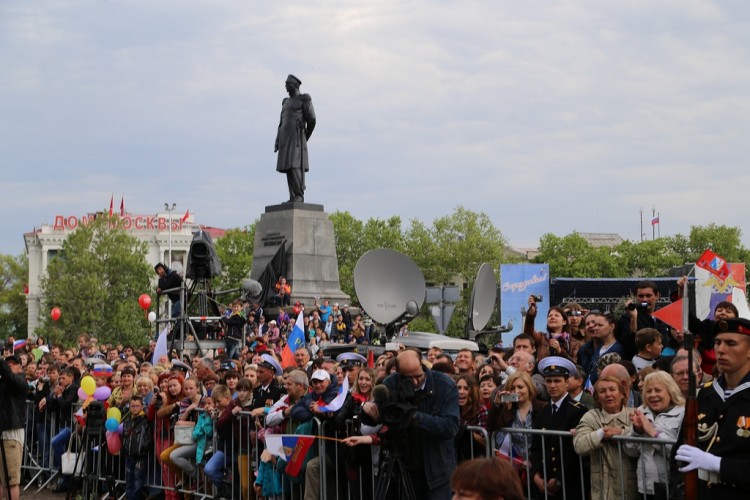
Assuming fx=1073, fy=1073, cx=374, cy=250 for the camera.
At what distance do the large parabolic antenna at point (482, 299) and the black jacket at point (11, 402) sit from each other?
6797mm

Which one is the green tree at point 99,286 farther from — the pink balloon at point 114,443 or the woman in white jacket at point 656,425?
the woman in white jacket at point 656,425

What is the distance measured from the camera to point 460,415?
8.18m

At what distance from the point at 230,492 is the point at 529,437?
12.7 ft

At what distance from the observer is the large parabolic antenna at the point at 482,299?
615 inches

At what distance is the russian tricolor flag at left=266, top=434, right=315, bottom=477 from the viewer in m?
8.85

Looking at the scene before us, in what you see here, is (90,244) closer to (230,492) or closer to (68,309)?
(68,309)

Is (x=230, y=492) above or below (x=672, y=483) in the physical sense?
below

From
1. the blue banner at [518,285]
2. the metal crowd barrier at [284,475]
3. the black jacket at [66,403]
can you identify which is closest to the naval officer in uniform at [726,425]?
the metal crowd barrier at [284,475]

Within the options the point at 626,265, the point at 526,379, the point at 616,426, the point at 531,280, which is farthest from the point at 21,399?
the point at 626,265

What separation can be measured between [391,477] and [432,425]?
533 millimetres

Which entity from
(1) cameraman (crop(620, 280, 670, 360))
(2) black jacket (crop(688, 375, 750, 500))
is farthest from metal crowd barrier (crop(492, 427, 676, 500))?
(1) cameraman (crop(620, 280, 670, 360))

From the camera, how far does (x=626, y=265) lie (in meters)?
88.2

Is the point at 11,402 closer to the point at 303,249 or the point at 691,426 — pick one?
the point at 691,426

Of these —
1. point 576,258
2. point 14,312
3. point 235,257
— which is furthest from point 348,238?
point 14,312
